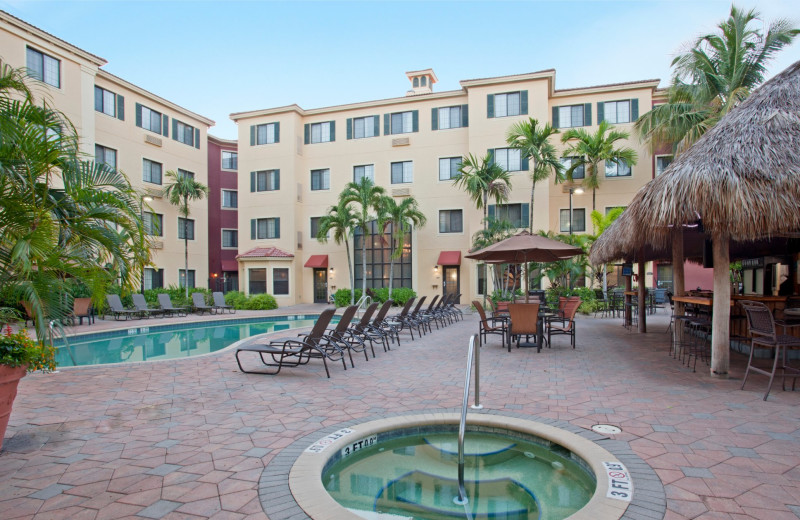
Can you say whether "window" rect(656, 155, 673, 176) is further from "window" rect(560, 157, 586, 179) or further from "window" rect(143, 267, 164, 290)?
"window" rect(143, 267, 164, 290)

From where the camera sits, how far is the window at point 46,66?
60.0ft

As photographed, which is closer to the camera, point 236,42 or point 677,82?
point 677,82

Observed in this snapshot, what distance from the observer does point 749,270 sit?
17281 millimetres

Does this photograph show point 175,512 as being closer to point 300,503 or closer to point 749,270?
point 300,503

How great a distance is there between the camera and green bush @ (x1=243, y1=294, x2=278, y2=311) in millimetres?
23141

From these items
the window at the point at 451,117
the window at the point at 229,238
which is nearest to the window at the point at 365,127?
the window at the point at 451,117

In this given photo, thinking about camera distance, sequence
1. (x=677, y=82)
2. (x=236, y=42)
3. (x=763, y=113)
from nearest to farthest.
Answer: (x=763, y=113) → (x=677, y=82) → (x=236, y=42)

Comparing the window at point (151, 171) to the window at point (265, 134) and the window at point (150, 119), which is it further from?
the window at point (265, 134)

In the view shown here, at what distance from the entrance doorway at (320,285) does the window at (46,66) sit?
48.8 feet

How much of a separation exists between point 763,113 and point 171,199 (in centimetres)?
2461

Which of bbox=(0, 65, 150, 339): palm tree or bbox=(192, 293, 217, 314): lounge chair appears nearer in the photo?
bbox=(0, 65, 150, 339): palm tree

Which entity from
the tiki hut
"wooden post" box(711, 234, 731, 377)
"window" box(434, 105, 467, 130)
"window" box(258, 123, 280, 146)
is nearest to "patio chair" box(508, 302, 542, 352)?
the tiki hut

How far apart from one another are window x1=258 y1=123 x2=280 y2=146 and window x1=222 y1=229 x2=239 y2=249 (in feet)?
Result: 21.3

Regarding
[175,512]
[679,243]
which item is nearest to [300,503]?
[175,512]
